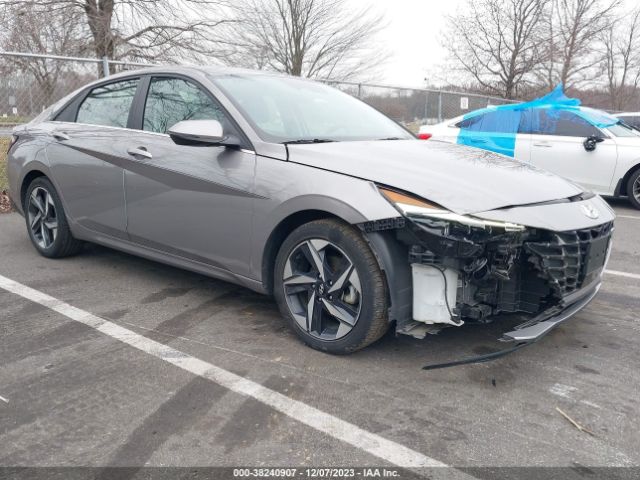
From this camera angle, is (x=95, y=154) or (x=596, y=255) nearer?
(x=596, y=255)

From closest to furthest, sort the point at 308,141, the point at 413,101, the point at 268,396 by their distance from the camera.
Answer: the point at 268,396
the point at 308,141
the point at 413,101

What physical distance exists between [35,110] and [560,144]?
24.8 ft

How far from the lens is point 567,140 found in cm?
832

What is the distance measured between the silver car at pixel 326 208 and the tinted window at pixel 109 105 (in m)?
0.02

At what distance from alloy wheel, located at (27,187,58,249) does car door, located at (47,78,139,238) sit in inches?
12.2

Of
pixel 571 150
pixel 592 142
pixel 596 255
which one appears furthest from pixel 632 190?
pixel 596 255

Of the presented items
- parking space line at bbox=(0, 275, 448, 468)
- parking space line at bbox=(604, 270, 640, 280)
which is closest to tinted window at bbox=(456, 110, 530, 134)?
parking space line at bbox=(604, 270, 640, 280)

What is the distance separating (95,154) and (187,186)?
110 cm

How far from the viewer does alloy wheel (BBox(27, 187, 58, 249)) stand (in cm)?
484

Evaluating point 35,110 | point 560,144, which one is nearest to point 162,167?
point 35,110

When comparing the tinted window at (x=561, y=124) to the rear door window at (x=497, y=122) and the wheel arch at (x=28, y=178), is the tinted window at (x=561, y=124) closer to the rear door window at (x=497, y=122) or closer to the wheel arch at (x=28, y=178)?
the rear door window at (x=497, y=122)

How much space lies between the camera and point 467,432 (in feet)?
7.80

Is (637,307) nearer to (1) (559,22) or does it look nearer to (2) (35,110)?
(2) (35,110)

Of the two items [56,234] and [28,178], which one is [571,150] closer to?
[56,234]
